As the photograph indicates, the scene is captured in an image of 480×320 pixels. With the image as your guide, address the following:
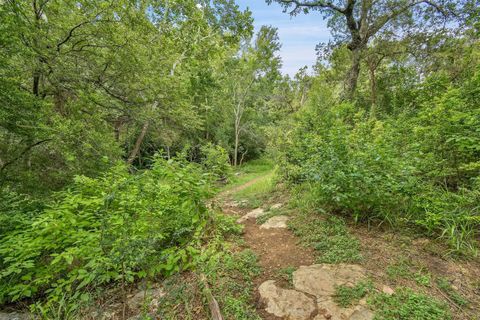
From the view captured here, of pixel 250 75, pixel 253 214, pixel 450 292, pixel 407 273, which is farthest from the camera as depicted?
pixel 250 75

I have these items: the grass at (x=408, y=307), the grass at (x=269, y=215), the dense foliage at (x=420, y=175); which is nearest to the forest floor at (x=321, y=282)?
the grass at (x=408, y=307)

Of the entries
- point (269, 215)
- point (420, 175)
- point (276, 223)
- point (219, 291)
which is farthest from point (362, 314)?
point (420, 175)

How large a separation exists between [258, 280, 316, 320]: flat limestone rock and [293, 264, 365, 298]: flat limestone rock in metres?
0.09

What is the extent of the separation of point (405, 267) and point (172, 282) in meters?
2.25

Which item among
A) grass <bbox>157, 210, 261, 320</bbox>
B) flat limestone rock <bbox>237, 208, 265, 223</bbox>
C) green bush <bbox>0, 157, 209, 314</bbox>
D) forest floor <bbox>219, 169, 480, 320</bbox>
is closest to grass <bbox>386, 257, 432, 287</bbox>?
forest floor <bbox>219, 169, 480, 320</bbox>

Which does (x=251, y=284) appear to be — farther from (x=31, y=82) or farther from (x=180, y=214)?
(x=31, y=82)

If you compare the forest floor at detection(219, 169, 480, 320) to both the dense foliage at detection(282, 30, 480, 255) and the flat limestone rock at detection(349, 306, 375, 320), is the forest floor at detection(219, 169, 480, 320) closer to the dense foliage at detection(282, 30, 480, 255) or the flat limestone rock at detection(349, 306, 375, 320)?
the flat limestone rock at detection(349, 306, 375, 320)

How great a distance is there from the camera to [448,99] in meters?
2.97

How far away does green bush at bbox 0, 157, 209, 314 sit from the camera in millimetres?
1817

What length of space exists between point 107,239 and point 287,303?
1740 mm

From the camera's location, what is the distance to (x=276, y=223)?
10.7 ft

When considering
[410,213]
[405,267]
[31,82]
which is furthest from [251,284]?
[31,82]

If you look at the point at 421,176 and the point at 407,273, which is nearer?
the point at 407,273

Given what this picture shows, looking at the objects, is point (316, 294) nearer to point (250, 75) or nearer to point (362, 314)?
point (362, 314)
